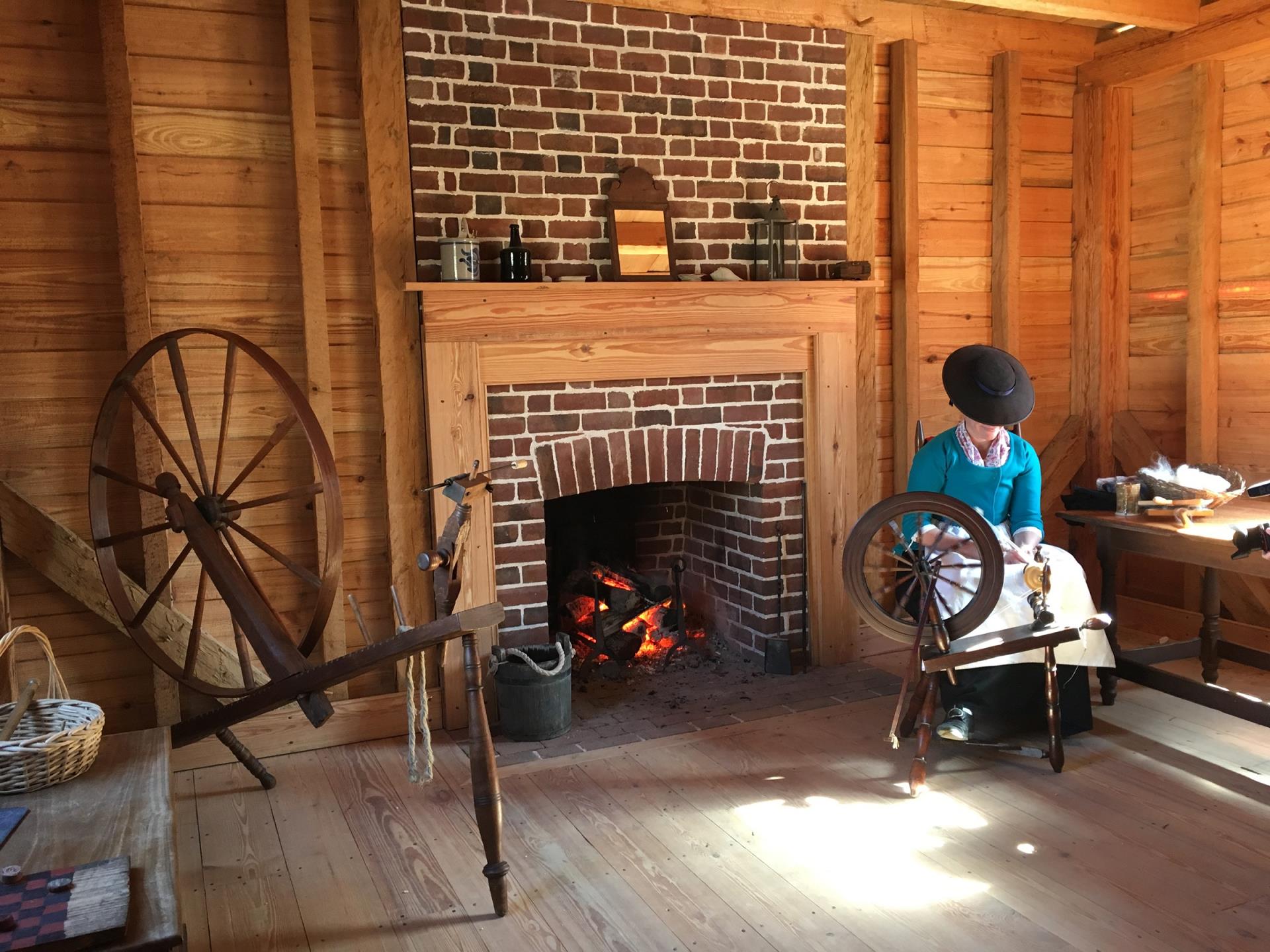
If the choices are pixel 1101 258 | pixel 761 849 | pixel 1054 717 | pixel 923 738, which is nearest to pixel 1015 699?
pixel 1054 717

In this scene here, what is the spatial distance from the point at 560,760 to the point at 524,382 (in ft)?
4.59

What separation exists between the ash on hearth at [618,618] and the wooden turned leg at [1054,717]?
1.76m

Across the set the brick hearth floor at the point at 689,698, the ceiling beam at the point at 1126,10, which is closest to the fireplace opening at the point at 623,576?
the brick hearth floor at the point at 689,698

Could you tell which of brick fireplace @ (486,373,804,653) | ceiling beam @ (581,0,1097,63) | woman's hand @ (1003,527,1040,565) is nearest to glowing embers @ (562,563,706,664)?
brick fireplace @ (486,373,804,653)

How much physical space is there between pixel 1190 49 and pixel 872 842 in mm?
3601

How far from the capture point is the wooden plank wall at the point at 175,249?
347cm

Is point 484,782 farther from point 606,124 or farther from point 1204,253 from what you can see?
point 1204,253

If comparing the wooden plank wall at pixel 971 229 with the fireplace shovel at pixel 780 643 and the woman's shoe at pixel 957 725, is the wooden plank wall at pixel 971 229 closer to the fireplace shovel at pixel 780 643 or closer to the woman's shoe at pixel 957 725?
the fireplace shovel at pixel 780 643

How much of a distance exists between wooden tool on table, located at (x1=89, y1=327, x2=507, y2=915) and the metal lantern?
1.80 meters

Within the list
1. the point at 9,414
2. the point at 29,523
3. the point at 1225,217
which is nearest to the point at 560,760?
the point at 29,523

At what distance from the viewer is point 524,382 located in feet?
13.1

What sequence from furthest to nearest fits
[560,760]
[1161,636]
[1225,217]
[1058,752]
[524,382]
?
[1161,636], [1225,217], [524,382], [560,760], [1058,752]

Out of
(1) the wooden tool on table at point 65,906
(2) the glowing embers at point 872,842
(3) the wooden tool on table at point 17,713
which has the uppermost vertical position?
(3) the wooden tool on table at point 17,713

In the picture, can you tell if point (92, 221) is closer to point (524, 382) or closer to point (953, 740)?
point (524, 382)
